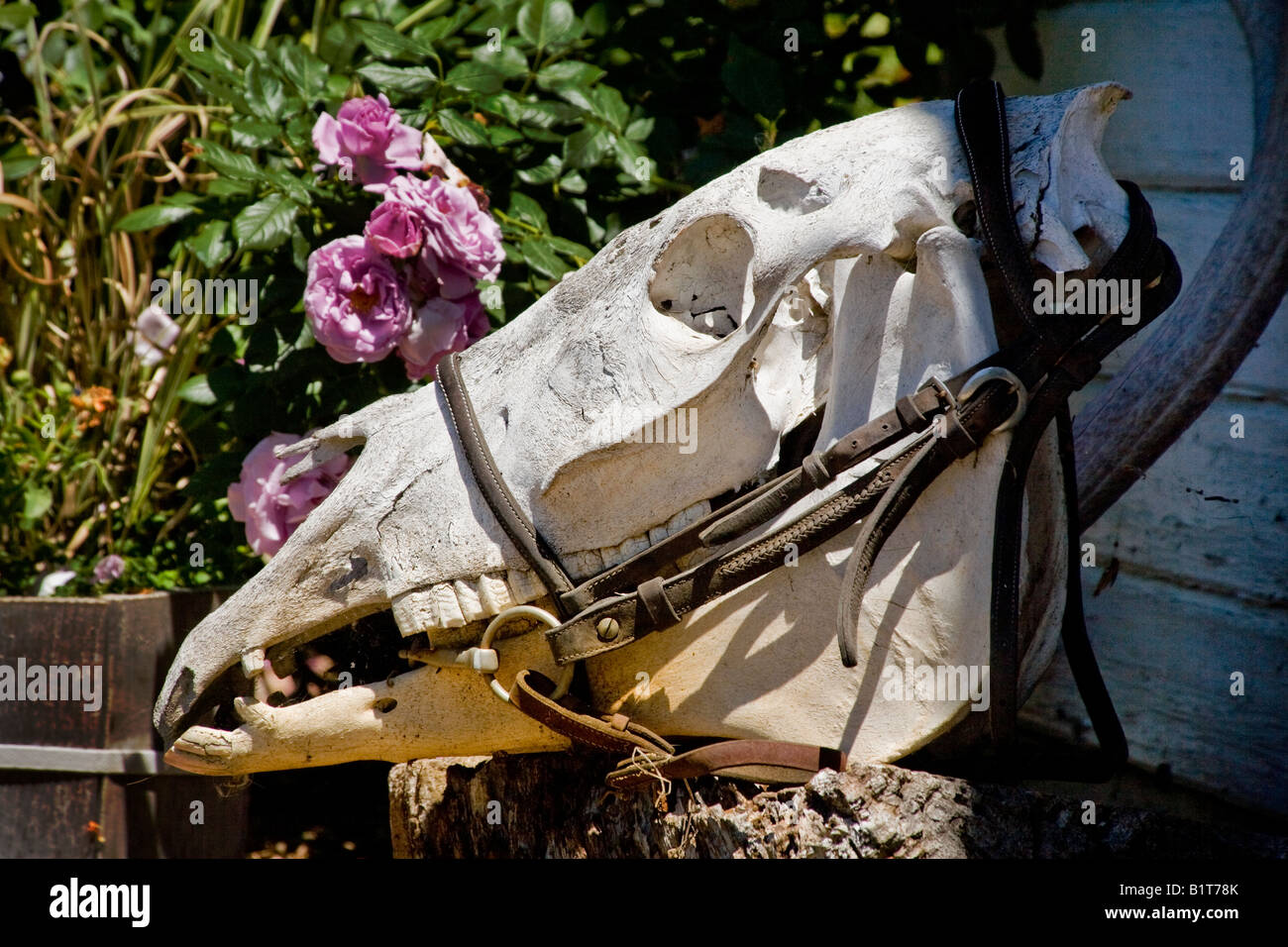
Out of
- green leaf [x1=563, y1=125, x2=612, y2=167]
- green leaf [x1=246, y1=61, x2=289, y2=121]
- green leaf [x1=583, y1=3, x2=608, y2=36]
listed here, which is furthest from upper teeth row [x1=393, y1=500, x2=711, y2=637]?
green leaf [x1=583, y1=3, x2=608, y2=36]

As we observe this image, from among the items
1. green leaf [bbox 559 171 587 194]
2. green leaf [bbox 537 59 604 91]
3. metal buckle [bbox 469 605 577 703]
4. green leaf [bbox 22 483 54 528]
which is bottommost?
metal buckle [bbox 469 605 577 703]

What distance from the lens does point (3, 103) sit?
144 inches

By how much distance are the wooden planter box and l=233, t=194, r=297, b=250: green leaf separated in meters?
0.75

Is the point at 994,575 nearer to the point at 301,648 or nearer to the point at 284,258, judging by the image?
the point at 301,648

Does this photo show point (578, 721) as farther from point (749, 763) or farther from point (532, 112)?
point (532, 112)

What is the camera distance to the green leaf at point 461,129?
2.30 metres

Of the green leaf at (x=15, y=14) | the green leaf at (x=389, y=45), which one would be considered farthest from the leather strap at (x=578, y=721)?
the green leaf at (x=15, y=14)

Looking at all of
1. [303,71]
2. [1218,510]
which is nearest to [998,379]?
[1218,510]

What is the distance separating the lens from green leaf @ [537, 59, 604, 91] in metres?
2.45

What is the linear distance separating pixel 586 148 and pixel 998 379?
47.1 inches

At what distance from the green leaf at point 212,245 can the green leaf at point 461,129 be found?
52cm

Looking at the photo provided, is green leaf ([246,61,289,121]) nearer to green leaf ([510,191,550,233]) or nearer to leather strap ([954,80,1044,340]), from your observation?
green leaf ([510,191,550,233])

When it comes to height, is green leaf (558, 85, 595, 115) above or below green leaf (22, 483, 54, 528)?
above

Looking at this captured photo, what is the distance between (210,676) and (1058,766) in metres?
1.20
